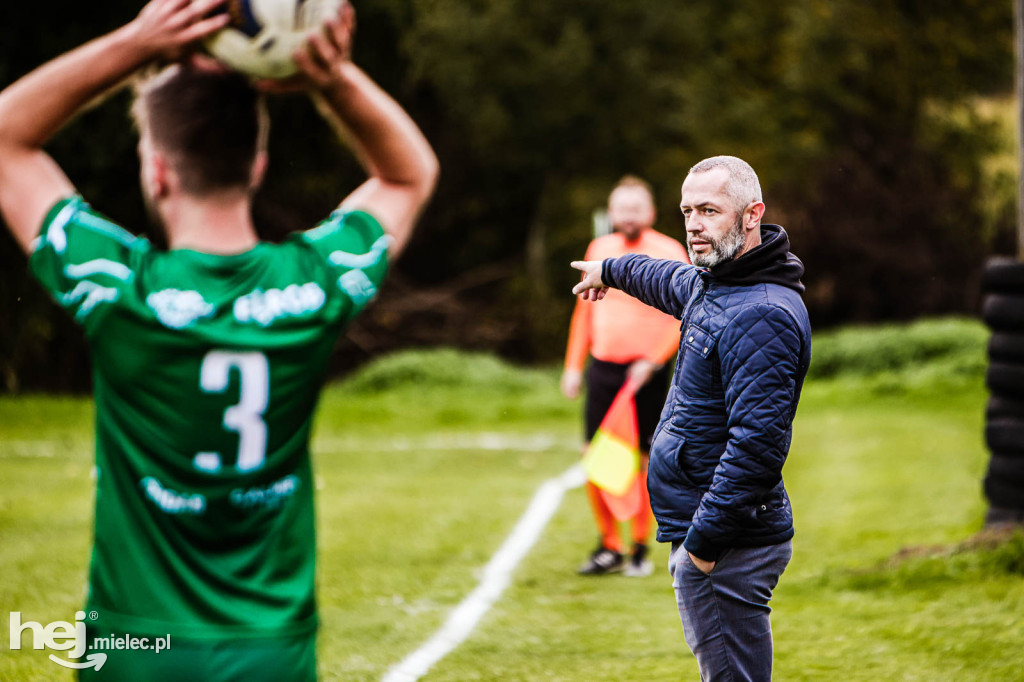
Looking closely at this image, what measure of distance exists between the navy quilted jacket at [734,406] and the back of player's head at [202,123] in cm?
168

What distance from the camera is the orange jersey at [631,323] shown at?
7.65 meters

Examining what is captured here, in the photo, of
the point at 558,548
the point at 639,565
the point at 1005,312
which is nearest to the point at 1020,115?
the point at 1005,312

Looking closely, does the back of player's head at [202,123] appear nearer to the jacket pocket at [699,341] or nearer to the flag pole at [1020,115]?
the jacket pocket at [699,341]

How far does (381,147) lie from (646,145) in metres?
28.5

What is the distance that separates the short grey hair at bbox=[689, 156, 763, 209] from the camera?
11.7 feet

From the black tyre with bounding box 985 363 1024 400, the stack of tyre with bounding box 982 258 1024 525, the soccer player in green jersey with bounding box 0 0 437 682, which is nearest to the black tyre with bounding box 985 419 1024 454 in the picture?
the stack of tyre with bounding box 982 258 1024 525

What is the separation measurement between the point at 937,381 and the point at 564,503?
1003 cm

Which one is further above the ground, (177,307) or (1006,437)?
(177,307)

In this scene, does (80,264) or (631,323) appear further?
(631,323)

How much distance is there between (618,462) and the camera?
6746 mm

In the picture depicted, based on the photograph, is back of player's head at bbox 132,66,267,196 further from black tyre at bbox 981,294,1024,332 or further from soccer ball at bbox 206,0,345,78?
black tyre at bbox 981,294,1024,332

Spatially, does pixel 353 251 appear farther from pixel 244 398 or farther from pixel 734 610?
pixel 734 610

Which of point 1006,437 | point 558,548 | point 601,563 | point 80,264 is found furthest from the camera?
point 558,548

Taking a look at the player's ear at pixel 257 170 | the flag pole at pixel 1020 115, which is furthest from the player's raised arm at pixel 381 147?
the flag pole at pixel 1020 115
